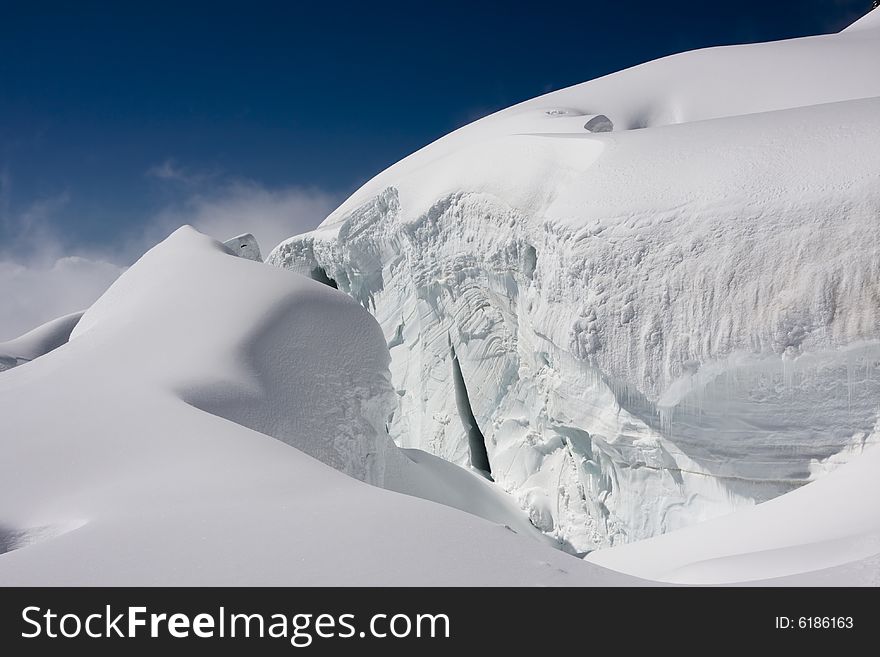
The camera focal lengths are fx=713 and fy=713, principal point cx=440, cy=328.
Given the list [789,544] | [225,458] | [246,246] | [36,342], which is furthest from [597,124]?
[36,342]

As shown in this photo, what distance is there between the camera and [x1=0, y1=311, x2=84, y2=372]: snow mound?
13.2 meters

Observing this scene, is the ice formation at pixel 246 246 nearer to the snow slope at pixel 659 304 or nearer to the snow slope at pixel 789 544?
the snow slope at pixel 659 304

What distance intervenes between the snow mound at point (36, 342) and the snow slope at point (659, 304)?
8404 mm

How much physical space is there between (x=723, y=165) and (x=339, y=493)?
4.69 m

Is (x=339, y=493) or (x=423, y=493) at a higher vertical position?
(x=423, y=493)

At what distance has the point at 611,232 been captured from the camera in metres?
6.33

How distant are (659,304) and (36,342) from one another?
12927 mm

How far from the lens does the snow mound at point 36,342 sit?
13.2 m

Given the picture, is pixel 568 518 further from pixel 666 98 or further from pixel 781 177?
pixel 666 98

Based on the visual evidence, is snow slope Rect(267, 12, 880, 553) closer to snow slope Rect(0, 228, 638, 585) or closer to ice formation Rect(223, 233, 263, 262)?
snow slope Rect(0, 228, 638, 585)

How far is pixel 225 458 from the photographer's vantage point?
11.1 ft

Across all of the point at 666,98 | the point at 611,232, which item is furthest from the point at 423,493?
the point at 666,98

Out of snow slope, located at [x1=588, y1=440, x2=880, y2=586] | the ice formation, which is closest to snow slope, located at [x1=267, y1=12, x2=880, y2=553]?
snow slope, located at [x1=588, y1=440, x2=880, y2=586]

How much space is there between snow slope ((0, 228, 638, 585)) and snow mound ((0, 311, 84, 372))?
742 centimetres
